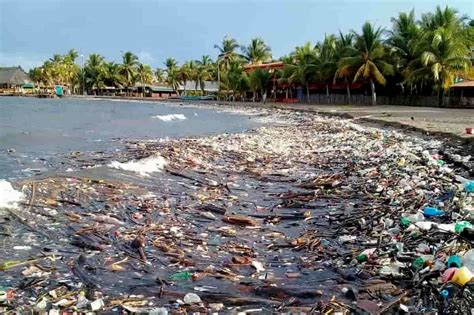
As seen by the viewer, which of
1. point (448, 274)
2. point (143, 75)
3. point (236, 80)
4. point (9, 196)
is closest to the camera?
point (448, 274)

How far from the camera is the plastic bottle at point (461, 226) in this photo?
5309 millimetres

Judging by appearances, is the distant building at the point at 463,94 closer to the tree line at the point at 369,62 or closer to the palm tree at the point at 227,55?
the tree line at the point at 369,62

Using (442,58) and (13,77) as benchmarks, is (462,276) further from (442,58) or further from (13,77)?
(13,77)

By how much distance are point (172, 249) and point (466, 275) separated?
10.7 feet

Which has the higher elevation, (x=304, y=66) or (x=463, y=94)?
(x=304, y=66)

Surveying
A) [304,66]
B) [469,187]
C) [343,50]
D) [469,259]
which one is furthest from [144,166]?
[304,66]

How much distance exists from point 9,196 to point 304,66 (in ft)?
171

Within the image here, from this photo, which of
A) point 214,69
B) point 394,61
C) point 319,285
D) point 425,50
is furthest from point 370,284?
point 214,69

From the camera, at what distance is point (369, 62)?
4466cm

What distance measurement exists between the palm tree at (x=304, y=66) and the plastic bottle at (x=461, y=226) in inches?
2072

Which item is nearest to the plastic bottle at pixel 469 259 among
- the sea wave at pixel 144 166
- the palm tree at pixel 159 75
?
the sea wave at pixel 144 166

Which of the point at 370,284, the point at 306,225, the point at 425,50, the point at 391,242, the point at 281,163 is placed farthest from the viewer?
the point at 425,50

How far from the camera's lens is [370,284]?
14.7ft

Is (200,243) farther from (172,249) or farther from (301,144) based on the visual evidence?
(301,144)
